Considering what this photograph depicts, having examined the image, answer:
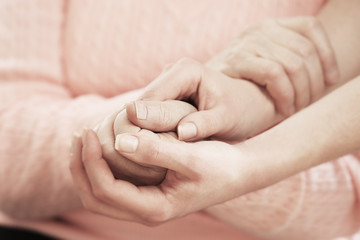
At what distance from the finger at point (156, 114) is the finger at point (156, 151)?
0.04 ft

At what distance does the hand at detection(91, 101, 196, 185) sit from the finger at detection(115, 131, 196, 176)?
17 mm

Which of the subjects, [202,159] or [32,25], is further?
[32,25]

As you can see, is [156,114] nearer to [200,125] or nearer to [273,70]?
[200,125]

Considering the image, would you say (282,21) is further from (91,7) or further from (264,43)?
(91,7)

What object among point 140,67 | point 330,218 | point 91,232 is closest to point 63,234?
point 91,232

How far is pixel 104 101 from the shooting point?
601mm

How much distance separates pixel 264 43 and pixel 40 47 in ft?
1.22

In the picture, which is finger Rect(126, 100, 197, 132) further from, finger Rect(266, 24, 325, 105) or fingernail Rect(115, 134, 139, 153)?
finger Rect(266, 24, 325, 105)

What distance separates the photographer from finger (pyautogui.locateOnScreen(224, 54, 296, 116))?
51cm

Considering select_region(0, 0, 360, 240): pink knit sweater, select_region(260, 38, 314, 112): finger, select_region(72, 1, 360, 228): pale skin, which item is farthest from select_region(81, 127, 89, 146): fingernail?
select_region(260, 38, 314, 112): finger

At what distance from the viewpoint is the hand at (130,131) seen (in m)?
0.38

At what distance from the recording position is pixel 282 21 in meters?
0.55

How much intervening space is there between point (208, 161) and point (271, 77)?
18 cm

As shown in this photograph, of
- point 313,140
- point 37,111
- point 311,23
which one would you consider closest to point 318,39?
point 311,23
